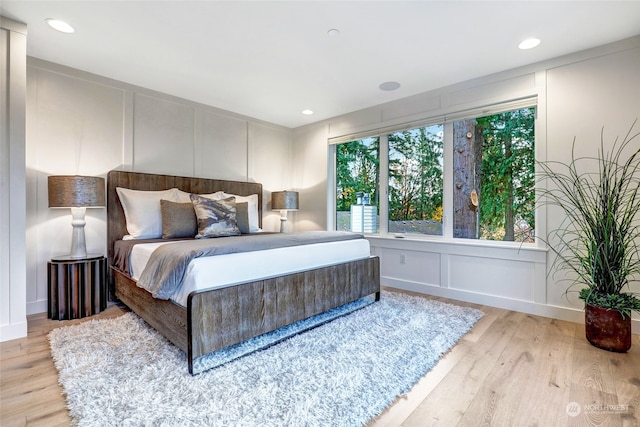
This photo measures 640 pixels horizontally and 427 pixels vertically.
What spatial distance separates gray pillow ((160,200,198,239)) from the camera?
3105 mm

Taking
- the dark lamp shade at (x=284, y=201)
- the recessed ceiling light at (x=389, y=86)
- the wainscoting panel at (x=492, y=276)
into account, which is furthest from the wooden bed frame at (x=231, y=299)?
the recessed ceiling light at (x=389, y=86)

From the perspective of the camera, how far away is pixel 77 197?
2.66 m

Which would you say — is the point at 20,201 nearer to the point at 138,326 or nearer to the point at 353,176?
the point at 138,326

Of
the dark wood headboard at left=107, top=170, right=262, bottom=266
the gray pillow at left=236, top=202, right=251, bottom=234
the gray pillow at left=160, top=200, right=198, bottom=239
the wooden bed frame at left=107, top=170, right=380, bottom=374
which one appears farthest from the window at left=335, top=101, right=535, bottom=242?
the gray pillow at left=160, top=200, right=198, bottom=239

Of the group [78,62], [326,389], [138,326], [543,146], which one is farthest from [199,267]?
[543,146]

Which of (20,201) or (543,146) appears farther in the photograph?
(543,146)

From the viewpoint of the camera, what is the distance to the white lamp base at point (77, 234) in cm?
277

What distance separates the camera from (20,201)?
232 cm

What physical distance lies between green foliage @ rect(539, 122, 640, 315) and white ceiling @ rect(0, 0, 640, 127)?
1.05 metres

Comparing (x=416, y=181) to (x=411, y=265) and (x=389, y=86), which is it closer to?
(x=411, y=265)

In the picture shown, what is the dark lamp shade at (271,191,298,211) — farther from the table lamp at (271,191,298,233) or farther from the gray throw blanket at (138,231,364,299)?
the gray throw blanket at (138,231,364,299)

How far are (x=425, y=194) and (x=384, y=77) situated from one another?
1.50 meters

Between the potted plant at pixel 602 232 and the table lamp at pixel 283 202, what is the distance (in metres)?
3.16

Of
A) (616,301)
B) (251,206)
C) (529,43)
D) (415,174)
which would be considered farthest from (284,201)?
(616,301)
